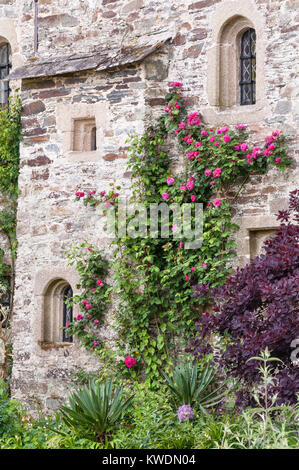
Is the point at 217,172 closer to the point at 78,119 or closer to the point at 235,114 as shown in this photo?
the point at 235,114

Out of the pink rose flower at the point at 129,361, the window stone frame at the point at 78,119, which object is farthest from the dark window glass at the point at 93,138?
the pink rose flower at the point at 129,361

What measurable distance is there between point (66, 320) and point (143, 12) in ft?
11.9

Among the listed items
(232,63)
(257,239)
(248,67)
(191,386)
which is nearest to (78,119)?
(232,63)

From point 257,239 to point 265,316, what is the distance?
75.4 inches

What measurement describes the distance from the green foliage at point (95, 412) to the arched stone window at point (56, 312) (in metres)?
2.27

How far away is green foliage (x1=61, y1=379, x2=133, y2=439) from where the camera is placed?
701 centimetres

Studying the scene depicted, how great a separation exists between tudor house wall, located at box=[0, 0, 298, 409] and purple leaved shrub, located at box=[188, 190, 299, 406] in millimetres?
1493

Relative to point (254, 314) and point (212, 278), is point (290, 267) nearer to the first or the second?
point (254, 314)

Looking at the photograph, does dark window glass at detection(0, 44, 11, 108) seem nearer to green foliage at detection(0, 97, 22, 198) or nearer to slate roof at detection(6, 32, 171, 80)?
green foliage at detection(0, 97, 22, 198)

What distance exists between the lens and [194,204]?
344 inches

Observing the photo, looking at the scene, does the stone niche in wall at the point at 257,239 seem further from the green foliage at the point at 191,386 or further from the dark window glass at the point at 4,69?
the dark window glass at the point at 4,69

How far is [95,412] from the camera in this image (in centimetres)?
704

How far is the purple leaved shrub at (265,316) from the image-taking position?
21.4 ft

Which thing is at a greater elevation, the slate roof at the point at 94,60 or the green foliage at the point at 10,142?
the slate roof at the point at 94,60
